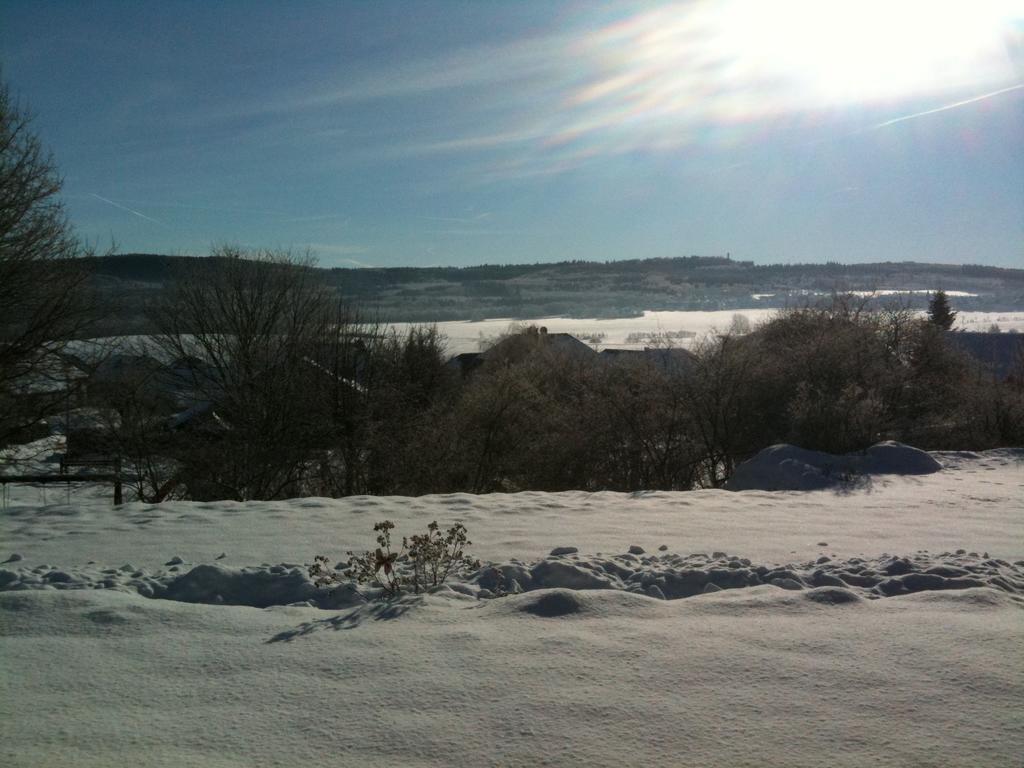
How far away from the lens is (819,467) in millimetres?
16297

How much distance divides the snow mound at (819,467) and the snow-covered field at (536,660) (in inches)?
265

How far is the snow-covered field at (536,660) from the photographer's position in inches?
145

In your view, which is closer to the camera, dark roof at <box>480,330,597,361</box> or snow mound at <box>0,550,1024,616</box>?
snow mound at <box>0,550,1024,616</box>

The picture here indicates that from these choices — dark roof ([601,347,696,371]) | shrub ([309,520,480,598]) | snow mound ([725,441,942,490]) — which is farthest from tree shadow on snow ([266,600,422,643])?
dark roof ([601,347,696,371])

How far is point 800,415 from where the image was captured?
20469 millimetres

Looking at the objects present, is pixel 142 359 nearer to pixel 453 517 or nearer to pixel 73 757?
pixel 453 517

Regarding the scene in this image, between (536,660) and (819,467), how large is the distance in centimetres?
1308

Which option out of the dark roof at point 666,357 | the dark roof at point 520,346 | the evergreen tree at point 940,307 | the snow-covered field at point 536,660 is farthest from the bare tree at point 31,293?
the evergreen tree at point 940,307

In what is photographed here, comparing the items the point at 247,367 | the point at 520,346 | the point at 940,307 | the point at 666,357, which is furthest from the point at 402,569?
the point at 940,307

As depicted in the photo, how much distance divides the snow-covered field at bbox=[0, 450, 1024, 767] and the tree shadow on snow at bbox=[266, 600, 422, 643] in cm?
3

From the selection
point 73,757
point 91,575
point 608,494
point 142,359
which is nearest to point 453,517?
point 608,494

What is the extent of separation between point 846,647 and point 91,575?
19.9 feet

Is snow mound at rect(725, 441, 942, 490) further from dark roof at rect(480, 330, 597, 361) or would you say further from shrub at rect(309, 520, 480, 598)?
dark roof at rect(480, 330, 597, 361)

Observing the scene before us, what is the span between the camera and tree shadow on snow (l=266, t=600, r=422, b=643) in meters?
5.32
